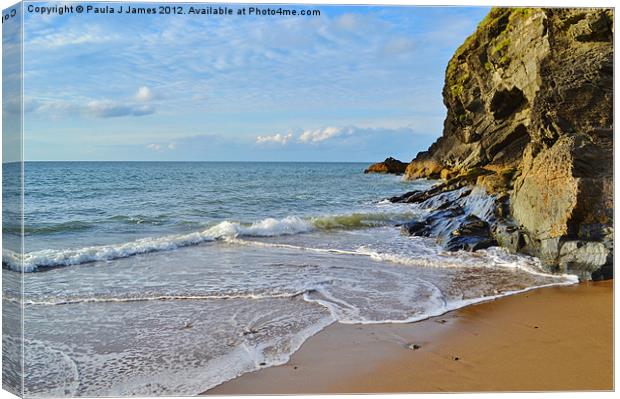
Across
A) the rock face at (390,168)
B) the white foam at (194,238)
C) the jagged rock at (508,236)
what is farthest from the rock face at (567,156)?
the rock face at (390,168)

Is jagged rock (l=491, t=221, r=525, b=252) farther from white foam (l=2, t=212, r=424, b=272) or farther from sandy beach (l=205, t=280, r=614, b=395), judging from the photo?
white foam (l=2, t=212, r=424, b=272)

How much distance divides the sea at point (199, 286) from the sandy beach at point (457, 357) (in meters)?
0.22

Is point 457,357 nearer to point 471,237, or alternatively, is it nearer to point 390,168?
point 471,237

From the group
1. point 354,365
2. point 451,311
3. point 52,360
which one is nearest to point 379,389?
point 354,365

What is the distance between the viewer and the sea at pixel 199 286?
3.95m

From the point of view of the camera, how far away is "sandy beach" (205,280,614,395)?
3770 millimetres

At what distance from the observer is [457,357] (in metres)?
4.10

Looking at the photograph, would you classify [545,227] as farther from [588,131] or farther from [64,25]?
[64,25]

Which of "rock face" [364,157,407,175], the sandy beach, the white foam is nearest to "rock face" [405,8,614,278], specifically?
the sandy beach

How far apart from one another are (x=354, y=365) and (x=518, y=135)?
14.1 meters

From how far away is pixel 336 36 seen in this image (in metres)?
4.64

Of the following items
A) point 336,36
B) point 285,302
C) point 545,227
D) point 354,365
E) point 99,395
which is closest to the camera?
point 99,395

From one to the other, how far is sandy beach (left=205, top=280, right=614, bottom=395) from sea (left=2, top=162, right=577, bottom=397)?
0.22m

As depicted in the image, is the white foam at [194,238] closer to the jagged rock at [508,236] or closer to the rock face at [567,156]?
the rock face at [567,156]
